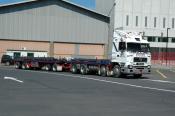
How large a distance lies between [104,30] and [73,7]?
6.98 m

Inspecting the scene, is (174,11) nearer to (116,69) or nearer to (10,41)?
(10,41)

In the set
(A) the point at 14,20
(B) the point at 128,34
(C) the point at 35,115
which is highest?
(A) the point at 14,20

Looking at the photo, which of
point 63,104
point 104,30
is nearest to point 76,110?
point 63,104

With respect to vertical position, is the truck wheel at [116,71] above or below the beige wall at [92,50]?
below

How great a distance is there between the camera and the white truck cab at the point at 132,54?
119 ft

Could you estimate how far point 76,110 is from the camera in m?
14.6

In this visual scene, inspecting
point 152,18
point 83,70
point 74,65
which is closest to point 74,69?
point 74,65

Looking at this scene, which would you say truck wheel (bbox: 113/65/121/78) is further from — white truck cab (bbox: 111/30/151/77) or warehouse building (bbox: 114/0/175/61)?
warehouse building (bbox: 114/0/175/61)

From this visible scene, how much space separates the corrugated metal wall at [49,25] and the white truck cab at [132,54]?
43.6 m

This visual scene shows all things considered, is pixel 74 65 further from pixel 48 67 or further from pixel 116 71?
pixel 116 71

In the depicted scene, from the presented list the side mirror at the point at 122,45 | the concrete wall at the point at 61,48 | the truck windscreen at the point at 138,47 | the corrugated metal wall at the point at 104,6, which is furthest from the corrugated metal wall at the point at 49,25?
the truck windscreen at the point at 138,47

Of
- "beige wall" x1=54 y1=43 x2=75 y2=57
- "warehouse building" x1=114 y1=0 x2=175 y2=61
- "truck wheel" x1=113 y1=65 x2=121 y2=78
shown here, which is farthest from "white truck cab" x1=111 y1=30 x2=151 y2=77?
"warehouse building" x1=114 y1=0 x2=175 y2=61

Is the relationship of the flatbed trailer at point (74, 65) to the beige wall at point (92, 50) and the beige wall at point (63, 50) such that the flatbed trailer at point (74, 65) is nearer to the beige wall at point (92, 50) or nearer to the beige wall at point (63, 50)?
the beige wall at point (63, 50)

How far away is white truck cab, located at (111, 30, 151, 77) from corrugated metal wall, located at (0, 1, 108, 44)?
4359cm
